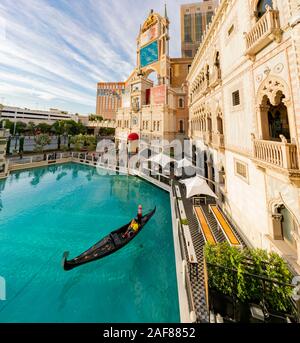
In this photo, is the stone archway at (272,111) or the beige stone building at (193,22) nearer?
the stone archway at (272,111)

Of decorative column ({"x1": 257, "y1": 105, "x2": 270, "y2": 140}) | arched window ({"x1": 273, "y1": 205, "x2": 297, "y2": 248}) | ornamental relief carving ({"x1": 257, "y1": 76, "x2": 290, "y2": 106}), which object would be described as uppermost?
ornamental relief carving ({"x1": 257, "y1": 76, "x2": 290, "y2": 106})

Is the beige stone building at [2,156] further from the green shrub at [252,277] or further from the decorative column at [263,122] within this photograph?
the decorative column at [263,122]

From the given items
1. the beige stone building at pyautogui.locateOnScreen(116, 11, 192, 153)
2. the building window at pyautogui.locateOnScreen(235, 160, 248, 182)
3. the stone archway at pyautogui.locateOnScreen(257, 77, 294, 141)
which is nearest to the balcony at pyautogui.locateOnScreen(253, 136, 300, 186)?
the stone archway at pyautogui.locateOnScreen(257, 77, 294, 141)

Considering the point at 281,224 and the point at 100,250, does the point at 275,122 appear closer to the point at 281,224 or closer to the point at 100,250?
the point at 281,224

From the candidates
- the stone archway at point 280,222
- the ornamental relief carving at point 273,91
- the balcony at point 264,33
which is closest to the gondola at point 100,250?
the stone archway at point 280,222

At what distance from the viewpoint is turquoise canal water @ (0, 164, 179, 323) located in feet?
20.1

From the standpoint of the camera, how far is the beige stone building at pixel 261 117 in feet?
16.3

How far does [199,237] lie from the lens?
9133mm

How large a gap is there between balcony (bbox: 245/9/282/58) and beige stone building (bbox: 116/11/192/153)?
2234 centimetres

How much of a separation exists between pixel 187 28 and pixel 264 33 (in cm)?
4507

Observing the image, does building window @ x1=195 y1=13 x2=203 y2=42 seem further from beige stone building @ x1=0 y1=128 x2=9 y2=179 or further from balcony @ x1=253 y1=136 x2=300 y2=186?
balcony @ x1=253 y1=136 x2=300 y2=186

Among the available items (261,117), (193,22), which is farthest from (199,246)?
(193,22)
